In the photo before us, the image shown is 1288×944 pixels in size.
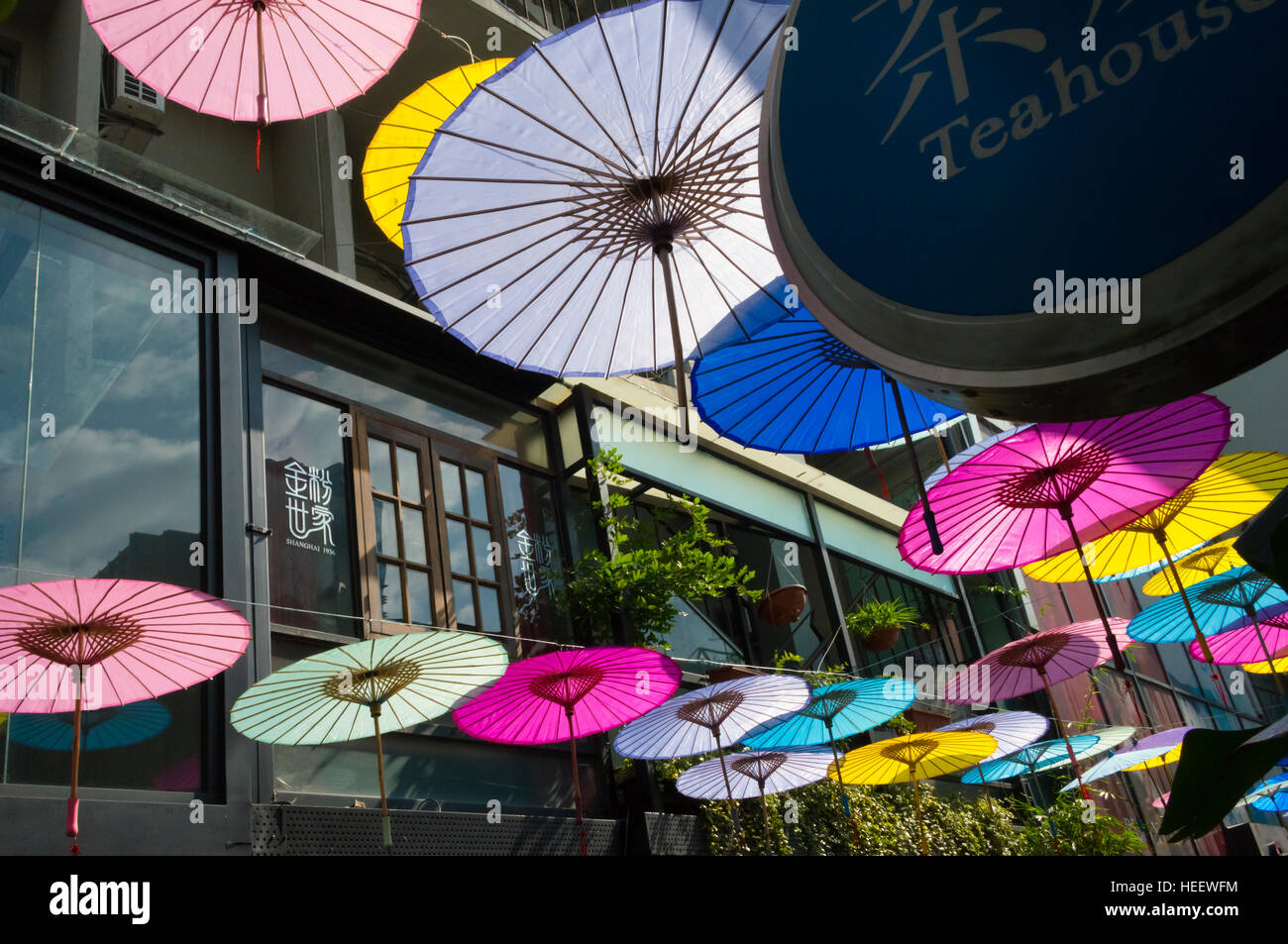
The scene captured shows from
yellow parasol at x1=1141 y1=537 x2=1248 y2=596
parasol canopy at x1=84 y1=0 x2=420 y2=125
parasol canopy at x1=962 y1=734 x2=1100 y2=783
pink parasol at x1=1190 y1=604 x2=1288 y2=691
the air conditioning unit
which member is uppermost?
the air conditioning unit

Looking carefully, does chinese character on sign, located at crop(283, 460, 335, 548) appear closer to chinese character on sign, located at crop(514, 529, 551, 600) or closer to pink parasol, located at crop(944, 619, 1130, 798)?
chinese character on sign, located at crop(514, 529, 551, 600)

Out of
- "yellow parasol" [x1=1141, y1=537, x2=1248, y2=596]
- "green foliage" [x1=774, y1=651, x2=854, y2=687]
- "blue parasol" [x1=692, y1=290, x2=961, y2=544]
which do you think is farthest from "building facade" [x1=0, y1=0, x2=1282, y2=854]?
"blue parasol" [x1=692, y1=290, x2=961, y2=544]

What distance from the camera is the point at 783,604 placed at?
34.9ft

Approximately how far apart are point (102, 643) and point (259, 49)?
3415 mm

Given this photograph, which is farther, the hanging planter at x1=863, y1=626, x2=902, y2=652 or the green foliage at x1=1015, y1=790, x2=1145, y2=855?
the hanging planter at x1=863, y1=626, x2=902, y2=652

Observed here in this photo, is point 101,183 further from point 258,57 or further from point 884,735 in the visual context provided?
point 884,735

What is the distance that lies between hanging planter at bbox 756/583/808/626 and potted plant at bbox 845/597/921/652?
1.56m

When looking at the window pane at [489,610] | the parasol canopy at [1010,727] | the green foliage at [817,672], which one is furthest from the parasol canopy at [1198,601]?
the window pane at [489,610]

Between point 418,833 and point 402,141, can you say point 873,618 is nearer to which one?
point 418,833

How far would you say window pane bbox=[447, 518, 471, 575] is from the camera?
27.9 ft

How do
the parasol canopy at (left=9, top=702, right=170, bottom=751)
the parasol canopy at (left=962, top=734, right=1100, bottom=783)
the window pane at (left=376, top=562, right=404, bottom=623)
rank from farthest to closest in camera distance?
the parasol canopy at (left=962, top=734, right=1100, bottom=783), the window pane at (left=376, top=562, right=404, bottom=623), the parasol canopy at (left=9, top=702, right=170, bottom=751)

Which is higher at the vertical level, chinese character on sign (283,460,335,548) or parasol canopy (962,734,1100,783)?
chinese character on sign (283,460,335,548)

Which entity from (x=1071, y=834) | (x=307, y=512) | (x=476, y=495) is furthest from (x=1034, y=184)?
(x=1071, y=834)

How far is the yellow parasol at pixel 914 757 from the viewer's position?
28.7 ft
